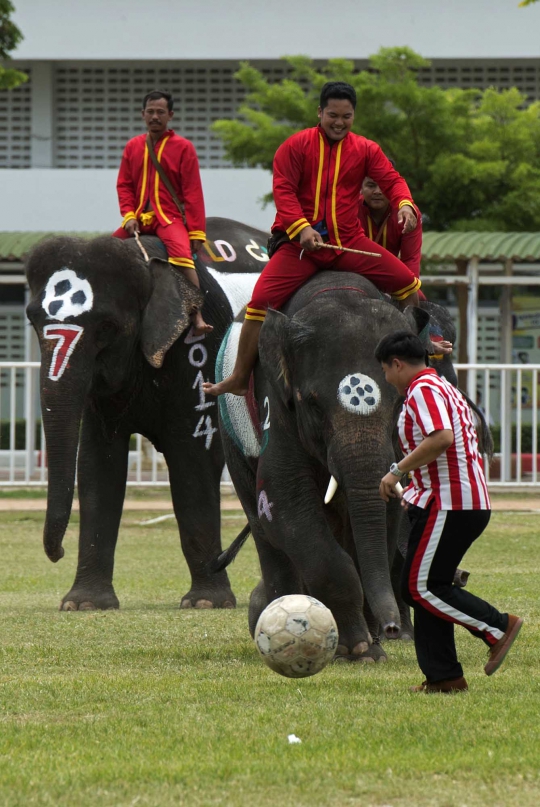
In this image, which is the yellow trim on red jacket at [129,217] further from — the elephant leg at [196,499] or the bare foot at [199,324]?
the elephant leg at [196,499]

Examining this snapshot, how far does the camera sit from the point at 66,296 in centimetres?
919

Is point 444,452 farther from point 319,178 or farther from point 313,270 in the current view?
point 319,178

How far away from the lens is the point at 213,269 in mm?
10148

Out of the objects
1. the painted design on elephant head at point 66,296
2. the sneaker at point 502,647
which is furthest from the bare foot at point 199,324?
→ the sneaker at point 502,647

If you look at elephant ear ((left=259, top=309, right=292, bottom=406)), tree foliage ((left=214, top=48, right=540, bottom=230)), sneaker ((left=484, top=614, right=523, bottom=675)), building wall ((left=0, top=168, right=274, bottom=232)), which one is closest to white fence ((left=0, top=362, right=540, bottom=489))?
tree foliage ((left=214, top=48, right=540, bottom=230))

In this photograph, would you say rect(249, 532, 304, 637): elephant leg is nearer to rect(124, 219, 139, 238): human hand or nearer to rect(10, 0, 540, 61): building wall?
rect(124, 219, 139, 238): human hand

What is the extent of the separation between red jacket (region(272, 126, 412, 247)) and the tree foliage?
15.5 m

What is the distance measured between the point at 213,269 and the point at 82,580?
238cm

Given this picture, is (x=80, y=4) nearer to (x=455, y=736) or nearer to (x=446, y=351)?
(x=446, y=351)

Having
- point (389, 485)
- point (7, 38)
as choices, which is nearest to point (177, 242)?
point (389, 485)

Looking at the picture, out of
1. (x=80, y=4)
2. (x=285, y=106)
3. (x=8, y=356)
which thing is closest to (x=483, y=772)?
(x=285, y=106)

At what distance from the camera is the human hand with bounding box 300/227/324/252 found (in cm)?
691

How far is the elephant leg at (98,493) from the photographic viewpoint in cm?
964

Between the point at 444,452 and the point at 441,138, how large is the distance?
1838 cm
